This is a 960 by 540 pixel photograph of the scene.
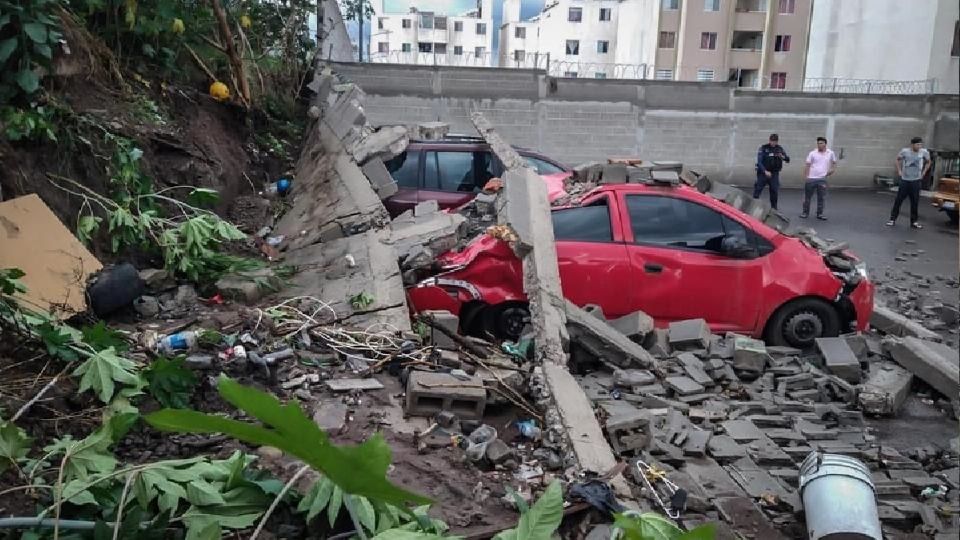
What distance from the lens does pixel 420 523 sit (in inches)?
110

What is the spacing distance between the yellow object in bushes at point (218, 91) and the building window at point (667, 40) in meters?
34.6

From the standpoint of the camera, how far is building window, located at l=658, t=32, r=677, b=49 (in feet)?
134

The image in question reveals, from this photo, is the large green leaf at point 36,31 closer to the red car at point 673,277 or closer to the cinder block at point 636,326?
the red car at point 673,277

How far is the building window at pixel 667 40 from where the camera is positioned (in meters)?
40.8

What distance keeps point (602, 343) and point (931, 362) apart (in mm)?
2647

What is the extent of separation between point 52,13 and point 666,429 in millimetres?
6205

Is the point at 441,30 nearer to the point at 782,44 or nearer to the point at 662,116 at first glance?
the point at 782,44

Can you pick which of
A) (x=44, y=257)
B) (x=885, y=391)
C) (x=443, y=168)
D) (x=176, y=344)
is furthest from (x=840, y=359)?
(x=44, y=257)

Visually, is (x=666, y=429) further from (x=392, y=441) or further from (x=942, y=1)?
(x=942, y=1)

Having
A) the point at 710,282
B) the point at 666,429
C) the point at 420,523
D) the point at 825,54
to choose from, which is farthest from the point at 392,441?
the point at 825,54

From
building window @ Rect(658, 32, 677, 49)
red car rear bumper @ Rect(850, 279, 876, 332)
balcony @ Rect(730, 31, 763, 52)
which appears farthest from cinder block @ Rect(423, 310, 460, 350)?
building window @ Rect(658, 32, 677, 49)

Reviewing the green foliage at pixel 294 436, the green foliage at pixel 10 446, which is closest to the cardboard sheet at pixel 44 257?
the green foliage at pixel 10 446

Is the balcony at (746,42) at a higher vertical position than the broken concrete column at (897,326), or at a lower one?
higher

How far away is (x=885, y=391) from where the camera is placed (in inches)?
225
